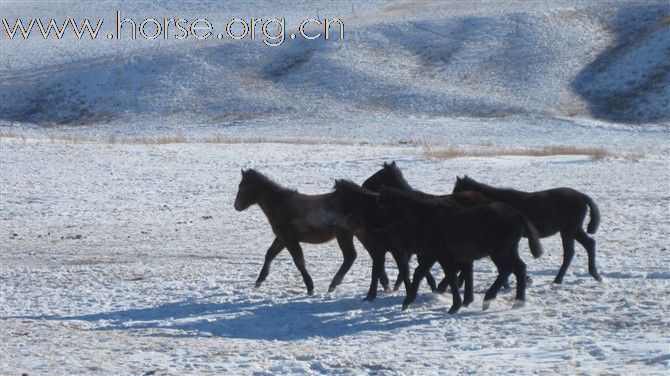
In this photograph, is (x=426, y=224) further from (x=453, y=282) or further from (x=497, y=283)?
(x=497, y=283)

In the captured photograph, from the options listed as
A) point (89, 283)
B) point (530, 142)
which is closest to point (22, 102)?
point (530, 142)

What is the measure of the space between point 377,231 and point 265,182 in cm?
185

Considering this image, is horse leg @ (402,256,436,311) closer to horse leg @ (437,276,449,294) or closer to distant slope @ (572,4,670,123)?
horse leg @ (437,276,449,294)

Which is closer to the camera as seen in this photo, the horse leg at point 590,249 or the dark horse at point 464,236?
the dark horse at point 464,236

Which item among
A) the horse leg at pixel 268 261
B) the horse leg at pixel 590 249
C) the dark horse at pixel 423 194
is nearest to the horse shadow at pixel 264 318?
the dark horse at pixel 423 194

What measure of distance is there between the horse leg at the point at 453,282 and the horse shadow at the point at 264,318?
154 millimetres

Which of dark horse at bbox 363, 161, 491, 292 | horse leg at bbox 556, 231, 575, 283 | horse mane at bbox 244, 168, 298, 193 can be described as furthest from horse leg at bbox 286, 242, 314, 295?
horse leg at bbox 556, 231, 575, 283

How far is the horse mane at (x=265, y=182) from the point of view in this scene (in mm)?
13258

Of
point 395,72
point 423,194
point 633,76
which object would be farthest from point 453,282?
point 395,72

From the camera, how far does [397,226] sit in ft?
39.1

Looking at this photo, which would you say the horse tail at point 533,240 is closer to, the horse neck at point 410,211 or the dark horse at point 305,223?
the horse neck at point 410,211

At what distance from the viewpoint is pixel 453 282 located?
36.8 feet

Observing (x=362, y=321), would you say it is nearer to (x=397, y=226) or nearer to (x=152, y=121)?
(x=397, y=226)

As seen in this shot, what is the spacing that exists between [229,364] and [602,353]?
9.74ft
